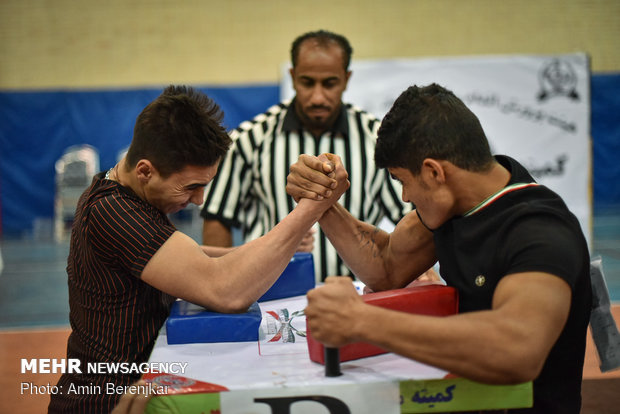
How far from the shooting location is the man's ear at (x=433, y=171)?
5.43 feet

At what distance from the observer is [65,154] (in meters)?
11.1

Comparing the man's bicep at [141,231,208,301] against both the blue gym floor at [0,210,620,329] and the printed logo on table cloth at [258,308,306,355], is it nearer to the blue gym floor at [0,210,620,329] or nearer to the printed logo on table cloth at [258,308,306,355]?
the printed logo on table cloth at [258,308,306,355]

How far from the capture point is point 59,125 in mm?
11094

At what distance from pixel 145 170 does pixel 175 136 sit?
15cm

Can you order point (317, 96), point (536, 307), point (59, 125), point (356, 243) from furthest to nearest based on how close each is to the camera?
point (59, 125)
point (317, 96)
point (356, 243)
point (536, 307)

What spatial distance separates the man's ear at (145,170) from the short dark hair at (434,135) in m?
0.75

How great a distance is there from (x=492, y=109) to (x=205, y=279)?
7.21 meters

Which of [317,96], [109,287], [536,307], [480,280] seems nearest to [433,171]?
[480,280]

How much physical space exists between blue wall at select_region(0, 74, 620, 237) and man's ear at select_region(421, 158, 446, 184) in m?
9.48

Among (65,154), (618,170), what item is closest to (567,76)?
(618,170)

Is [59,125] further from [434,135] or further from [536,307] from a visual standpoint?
[536,307]

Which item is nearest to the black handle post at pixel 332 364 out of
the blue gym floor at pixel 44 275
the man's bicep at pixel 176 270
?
the man's bicep at pixel 176 270

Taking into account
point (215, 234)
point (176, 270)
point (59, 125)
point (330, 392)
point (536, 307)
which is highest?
point (59, 125)

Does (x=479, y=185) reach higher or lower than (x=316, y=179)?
lower
